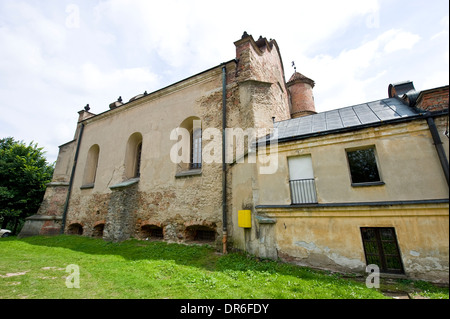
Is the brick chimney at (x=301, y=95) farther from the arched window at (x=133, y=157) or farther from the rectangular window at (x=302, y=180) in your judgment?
the arched window at (x=133, y=157)

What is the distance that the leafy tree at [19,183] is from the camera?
1386cm

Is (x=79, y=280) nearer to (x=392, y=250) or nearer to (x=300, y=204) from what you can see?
A: (x=300, y=204)

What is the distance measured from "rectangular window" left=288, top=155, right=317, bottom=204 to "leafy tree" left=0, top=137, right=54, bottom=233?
18658mm

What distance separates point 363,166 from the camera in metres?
5.42

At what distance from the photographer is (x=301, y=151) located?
603cm

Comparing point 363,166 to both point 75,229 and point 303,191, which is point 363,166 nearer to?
point 303,191

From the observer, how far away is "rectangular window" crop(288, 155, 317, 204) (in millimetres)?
5711

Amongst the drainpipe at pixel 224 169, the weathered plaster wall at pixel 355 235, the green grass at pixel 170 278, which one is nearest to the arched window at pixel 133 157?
the green grass at pixel 170 278

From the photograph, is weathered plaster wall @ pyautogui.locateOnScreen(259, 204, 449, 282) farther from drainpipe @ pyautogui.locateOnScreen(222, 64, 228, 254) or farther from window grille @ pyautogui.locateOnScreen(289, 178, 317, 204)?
drainpipe @ pyautogui.locateOnScreen(222, 64, 228, 254)
